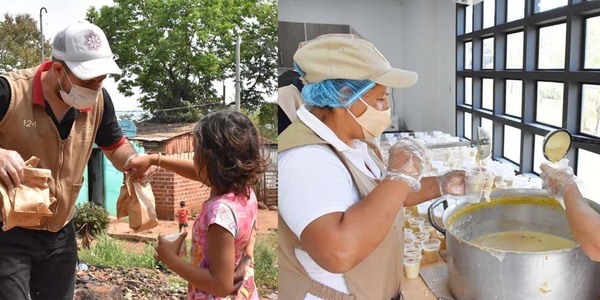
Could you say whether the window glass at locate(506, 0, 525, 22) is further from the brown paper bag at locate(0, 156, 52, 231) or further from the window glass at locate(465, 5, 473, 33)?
the brown paper bag at locate(0, 156, 52, 231)

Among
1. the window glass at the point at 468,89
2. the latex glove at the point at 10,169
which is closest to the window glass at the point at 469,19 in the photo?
the window glass at the point at 468,89

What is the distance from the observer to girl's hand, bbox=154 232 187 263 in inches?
48.4

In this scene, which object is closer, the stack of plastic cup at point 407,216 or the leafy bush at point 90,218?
the leafy bush at point 90,218

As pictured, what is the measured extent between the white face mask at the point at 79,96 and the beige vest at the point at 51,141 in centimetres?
6

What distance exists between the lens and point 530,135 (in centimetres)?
132

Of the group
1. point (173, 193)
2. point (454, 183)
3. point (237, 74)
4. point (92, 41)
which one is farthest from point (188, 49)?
point (454, 183)

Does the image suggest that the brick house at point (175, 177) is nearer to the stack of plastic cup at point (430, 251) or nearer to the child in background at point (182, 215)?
the child in background at point (182, 215)

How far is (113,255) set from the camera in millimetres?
1309

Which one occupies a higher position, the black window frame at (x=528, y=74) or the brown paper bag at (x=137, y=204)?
the black window frame at (x=528, y=74)

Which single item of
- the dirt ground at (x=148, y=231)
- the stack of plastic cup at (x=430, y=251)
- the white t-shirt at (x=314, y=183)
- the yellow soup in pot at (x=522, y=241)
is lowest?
the stack of plastic cup at (x=430, y=251)

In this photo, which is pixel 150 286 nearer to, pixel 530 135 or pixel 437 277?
pixel 437 277

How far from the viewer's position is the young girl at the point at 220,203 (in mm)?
1162

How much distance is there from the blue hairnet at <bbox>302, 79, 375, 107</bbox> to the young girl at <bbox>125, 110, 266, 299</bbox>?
0.86ft

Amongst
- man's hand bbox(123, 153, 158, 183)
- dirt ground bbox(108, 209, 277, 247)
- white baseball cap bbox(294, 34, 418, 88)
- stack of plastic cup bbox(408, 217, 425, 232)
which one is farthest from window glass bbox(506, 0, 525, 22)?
man's hand bbox(123, 153, 158, 183)
